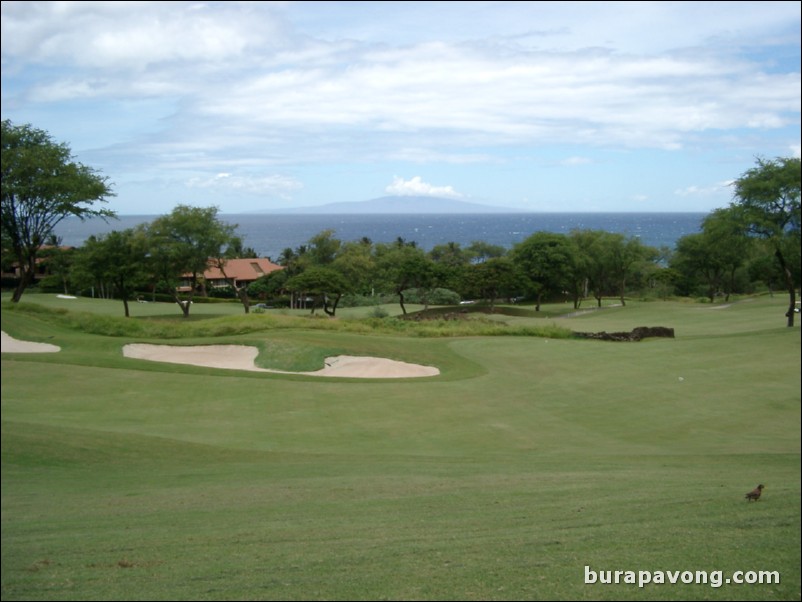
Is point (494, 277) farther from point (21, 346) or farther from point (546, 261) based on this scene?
point (21, 346)

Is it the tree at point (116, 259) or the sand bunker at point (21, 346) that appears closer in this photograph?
the sand bunker at point (21, 346)

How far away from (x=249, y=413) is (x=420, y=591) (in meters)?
12.1

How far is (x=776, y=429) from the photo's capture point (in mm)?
15688

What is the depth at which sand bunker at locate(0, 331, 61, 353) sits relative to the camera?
23125 mm

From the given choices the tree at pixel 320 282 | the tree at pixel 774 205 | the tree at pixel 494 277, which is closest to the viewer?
the tree at pixel 774 205

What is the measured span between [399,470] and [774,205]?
27.8m

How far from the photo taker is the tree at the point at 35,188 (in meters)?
37.9

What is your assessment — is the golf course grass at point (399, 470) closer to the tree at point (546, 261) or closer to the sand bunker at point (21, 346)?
the sand bunker at point (21, 346)

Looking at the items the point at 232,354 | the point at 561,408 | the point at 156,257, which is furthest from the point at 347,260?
the point at 561,408

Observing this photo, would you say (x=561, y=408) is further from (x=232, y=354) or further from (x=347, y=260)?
(x=347, y=260)

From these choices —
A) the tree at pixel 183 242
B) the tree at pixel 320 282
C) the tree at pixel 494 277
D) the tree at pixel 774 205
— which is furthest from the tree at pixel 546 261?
the tree at pixel 183 242

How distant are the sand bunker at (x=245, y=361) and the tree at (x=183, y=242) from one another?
846 inches

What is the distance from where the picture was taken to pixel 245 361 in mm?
25156

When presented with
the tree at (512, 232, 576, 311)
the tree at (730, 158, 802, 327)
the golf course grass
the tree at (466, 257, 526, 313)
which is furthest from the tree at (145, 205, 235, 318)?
the tree at (730, 158, 802, 327)
